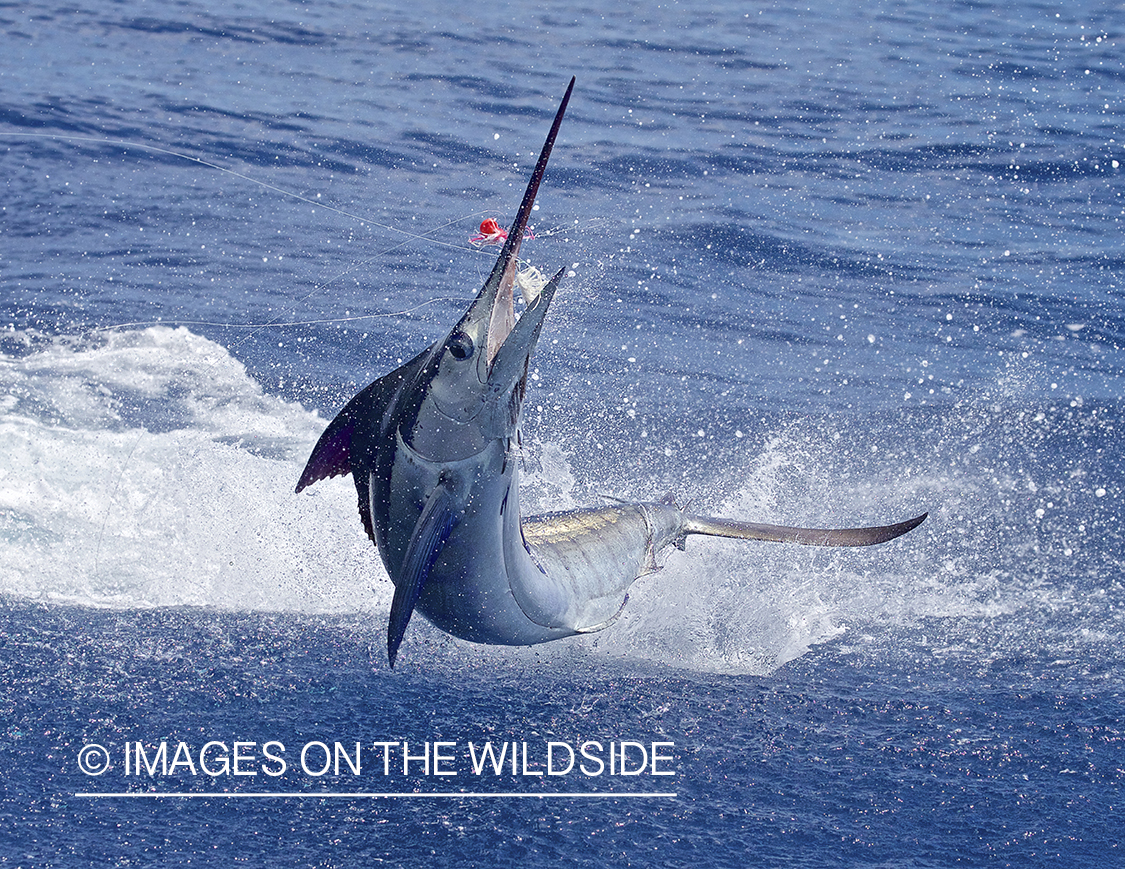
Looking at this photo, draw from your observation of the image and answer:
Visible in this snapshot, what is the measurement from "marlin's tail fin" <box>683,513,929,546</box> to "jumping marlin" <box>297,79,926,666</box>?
4.95ft

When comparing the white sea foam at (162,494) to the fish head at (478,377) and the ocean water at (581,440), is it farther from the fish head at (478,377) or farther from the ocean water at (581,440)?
Answer: the fish head at (478,377)

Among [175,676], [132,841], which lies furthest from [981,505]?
[132,841]

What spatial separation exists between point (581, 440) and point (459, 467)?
4642 mm

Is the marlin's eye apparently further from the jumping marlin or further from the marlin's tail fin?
the marlin's tail fin

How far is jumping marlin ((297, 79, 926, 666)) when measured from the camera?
327 centimetres

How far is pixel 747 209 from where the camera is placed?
12461 millimetres

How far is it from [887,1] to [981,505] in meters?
18.1

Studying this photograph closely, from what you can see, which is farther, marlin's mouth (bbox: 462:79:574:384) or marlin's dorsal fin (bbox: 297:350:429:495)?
marlin's dorsal fin (bbox: 297:350:429:495)

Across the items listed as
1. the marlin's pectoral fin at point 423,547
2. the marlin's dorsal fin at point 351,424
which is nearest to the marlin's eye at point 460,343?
the marlin's dorsal fin at point 351,424

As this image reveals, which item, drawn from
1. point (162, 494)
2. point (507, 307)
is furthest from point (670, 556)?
point (507, 307)

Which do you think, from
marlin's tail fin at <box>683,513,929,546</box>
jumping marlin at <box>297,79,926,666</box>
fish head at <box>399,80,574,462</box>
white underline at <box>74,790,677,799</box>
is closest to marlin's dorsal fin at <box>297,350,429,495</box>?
jumping marlin at <box>297,79,926,666</box>

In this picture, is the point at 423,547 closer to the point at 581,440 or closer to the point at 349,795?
the point at 349,795

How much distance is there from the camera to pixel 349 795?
430 centimetres

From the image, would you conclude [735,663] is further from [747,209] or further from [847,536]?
[747,209]
